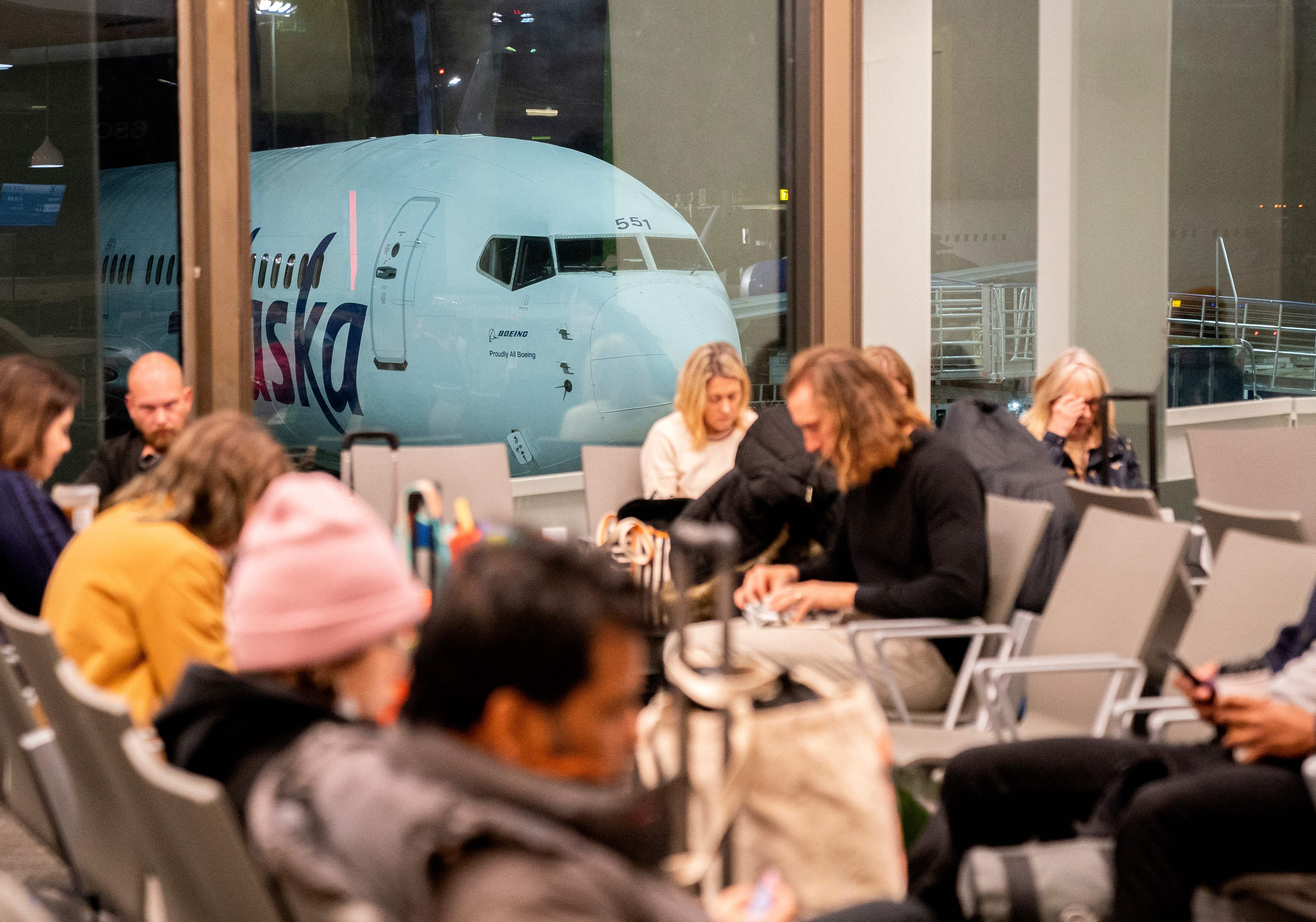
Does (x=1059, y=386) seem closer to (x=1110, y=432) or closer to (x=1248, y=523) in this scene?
(x=1110, y=432)

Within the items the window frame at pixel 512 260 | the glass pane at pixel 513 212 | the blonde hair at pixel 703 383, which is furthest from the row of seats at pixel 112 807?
the window frame at pixel 512 260

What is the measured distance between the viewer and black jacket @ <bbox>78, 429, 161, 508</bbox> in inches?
183

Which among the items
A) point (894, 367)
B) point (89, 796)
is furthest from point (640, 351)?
point (89, 796)

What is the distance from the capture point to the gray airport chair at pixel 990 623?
3393mm

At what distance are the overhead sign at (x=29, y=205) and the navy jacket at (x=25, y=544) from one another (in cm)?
224

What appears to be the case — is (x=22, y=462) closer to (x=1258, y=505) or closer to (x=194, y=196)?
(x=194, y=196)

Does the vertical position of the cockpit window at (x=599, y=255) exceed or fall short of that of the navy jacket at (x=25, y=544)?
it exceeds it

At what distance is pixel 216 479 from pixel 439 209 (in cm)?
382

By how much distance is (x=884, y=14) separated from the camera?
272 inches

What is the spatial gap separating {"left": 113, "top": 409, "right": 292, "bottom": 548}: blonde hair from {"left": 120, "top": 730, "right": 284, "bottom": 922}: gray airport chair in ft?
3.07

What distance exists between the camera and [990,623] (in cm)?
365

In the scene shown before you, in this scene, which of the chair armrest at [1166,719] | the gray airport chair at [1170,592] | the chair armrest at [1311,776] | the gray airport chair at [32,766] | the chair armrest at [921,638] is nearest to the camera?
the chair armrest at [1311,776]

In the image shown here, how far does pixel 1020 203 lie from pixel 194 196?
4563 millimetres

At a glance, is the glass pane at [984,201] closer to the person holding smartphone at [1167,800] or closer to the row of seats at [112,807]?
the person holding smartphone at [1167,800]
